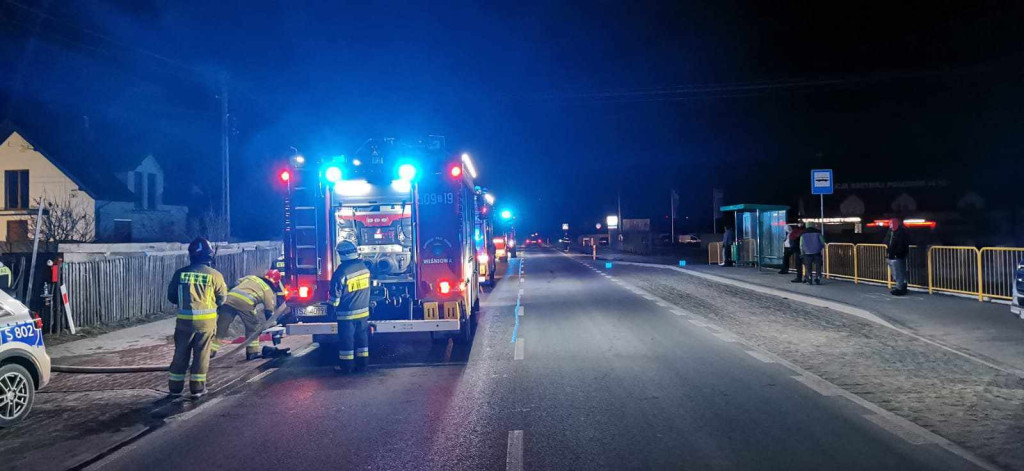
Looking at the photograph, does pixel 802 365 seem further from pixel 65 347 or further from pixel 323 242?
pixel 65 347

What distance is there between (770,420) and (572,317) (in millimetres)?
8297

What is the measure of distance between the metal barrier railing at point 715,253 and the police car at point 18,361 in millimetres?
29729

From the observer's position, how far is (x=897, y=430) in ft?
19.6

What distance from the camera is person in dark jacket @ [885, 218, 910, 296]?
15656mm

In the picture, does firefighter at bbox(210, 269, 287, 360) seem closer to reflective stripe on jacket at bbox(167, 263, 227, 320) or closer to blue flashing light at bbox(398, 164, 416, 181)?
reflective stripe on jacket at bbox(167, 263, 227, 320)

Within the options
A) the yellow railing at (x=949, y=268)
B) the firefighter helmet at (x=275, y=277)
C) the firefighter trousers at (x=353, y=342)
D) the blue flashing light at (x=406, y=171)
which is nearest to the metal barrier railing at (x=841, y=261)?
the yellow railing at (x=949, y=268)

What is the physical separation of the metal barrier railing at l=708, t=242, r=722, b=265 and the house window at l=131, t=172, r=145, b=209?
28983 mm

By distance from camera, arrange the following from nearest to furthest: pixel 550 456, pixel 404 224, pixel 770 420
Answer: pixel 550 456
pixel 770 420
pixel 404 224

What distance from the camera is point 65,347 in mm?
11844

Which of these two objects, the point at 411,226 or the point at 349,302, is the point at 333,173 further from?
the point at 349,302

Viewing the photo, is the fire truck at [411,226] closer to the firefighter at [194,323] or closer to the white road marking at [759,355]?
the firefighter at [194,323]

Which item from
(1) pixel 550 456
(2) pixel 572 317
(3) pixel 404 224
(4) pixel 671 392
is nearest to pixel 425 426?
(1) pixel 550 456

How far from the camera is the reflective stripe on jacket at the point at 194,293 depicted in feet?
25.6

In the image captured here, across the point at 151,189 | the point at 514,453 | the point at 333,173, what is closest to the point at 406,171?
the point at 333,173
